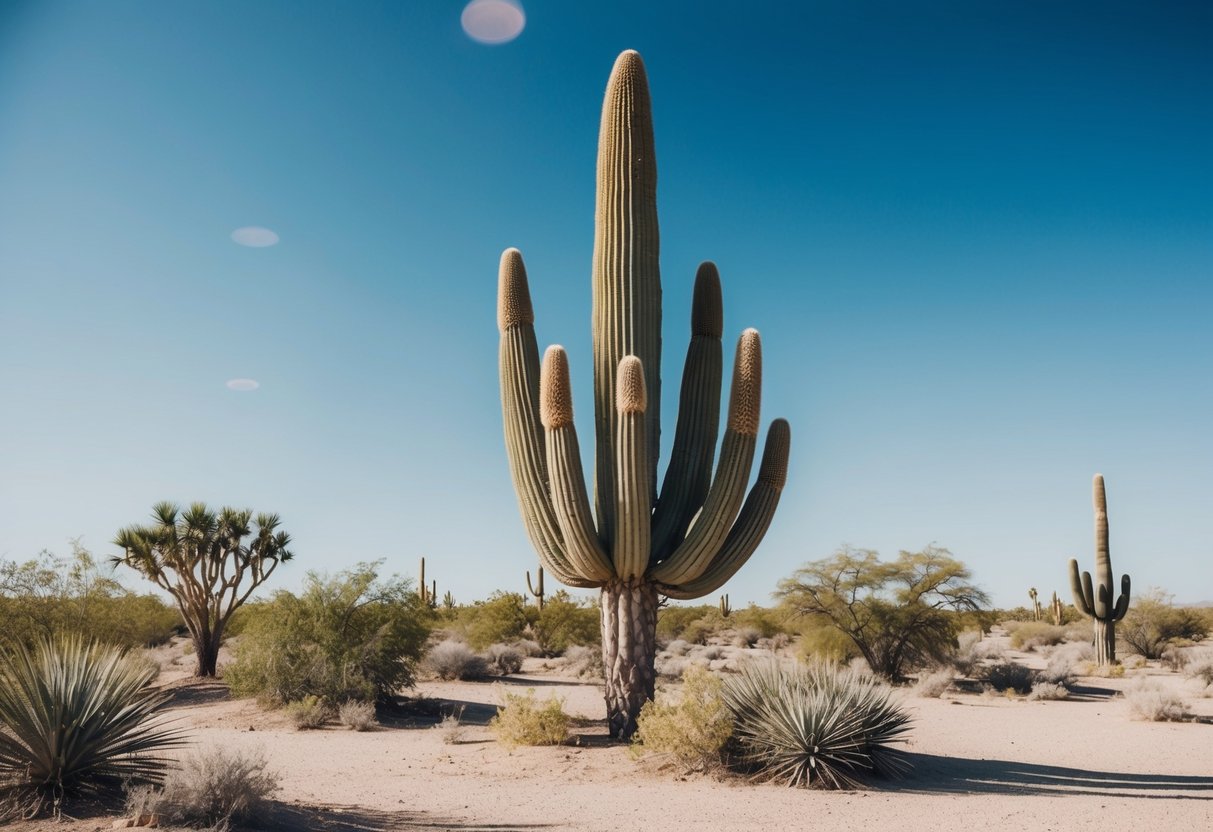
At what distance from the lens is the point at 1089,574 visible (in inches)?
1049

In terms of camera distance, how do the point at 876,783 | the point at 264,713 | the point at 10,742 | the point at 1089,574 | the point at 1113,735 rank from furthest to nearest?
the point at 1089,574, the point at 264,713, the point at 1113,735, the point at 876,783, the point at 10,742

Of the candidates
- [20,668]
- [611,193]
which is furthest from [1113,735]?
[20,668]

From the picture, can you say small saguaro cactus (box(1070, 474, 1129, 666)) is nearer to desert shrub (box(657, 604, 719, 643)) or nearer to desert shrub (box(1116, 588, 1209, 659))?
desert shrub (box(1116, 588, 1209, 659))

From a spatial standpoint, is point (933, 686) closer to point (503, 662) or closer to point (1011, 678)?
point (1011, 678)

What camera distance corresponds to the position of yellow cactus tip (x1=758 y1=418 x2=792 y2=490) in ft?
40.7

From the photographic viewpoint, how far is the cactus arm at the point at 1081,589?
1056 inches

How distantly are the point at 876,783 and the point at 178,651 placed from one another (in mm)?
28793

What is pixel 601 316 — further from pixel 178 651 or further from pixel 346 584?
pixel 178 651

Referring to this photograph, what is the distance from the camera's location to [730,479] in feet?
38.3

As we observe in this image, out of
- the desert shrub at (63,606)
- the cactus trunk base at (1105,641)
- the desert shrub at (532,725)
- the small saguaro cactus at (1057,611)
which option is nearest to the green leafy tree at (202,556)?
the desert shrub at (63,606)

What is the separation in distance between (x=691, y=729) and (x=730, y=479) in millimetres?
3316

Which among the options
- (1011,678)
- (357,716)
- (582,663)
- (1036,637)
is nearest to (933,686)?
(1011,678)

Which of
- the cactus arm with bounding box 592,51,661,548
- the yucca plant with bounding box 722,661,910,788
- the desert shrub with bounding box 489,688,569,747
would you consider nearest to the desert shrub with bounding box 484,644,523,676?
the desert shrub with bounding box 489,688,569,747

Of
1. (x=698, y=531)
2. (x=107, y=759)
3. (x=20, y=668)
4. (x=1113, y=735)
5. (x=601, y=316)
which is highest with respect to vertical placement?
(x=601, y=316)
